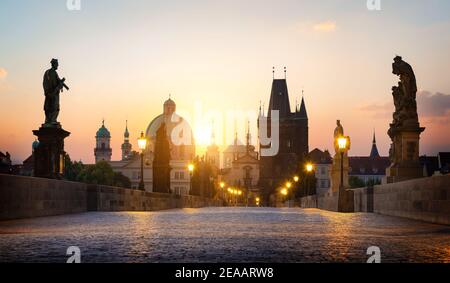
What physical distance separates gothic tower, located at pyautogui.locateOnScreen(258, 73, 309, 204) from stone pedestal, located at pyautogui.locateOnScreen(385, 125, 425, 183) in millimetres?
126038

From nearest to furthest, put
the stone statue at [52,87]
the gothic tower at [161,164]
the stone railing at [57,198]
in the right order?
the stone railing at [57,198] → the stone statue at [52,87] → the gothic tower at [161,164]

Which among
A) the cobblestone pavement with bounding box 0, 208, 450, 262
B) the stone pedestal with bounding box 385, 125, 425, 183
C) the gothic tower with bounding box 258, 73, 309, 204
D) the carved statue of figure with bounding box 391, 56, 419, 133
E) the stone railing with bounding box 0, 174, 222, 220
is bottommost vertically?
the cobblestone pavement with bounding box 0, 208, 450, 262

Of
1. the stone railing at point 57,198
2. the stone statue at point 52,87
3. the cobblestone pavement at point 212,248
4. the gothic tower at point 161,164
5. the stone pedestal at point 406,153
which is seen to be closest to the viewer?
the cobblestone pavement at point 212,248

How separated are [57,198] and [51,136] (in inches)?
352

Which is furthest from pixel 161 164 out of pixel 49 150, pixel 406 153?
pixel 406 153

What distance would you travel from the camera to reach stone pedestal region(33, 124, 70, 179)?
1050 inches

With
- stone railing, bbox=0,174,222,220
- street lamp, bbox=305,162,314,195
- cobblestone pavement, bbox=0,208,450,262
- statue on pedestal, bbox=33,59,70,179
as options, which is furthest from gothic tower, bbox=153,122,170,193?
cobblestone pavement, bbox=0,208,450,262

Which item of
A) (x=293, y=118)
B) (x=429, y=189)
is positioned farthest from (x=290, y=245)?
(x=293, y=118)

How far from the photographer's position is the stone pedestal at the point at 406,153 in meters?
22.2

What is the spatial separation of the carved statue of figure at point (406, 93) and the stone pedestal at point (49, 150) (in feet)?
41.9

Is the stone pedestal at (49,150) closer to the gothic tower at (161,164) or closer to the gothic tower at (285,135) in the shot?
the gothic tower at (161,164)

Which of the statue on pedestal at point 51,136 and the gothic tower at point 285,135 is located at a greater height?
the gothic tower at point 285,135

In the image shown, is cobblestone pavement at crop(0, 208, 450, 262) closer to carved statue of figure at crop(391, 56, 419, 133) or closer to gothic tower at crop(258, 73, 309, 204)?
carved statue of figure at crop(391, 56, 419, 133)

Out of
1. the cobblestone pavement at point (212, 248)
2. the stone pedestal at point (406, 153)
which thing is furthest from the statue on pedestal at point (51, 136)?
the cobblestone pavement at point (212, 248)
